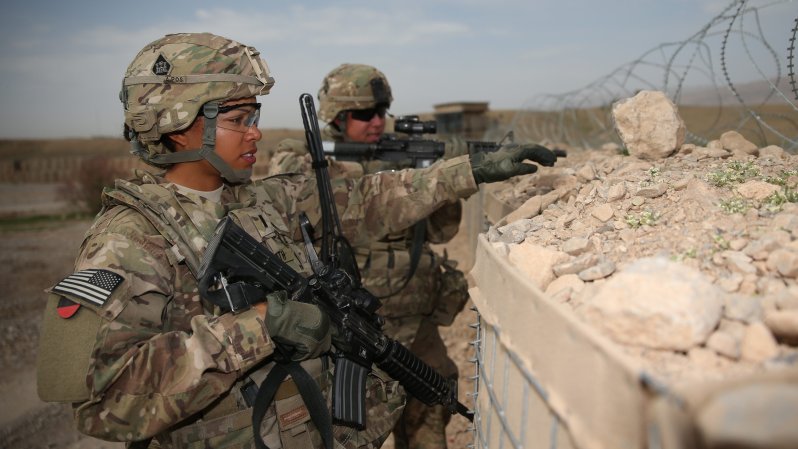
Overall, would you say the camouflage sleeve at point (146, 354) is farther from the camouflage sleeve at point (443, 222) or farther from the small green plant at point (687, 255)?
the camouflage sleeve at point (443, 222)

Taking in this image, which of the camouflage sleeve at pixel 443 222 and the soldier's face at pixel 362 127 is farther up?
the soldier's face at pixel 362 127

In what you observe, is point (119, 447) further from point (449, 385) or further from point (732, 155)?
point (732, 155)

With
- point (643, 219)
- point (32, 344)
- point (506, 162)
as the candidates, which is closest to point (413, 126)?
point (506, 162)

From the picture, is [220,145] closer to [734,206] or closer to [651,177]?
[651,177]

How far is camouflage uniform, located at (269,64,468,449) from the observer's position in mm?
3525

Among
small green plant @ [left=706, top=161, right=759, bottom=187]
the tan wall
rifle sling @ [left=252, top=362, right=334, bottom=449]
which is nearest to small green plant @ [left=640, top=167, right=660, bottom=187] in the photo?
small green plant @ [left=706, top=161, right=759, bottom=187]

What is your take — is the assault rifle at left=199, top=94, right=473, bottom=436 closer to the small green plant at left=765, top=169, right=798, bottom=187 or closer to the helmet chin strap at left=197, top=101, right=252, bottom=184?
the helmet chin strap at left=197, top=101, right=252, bottom=184

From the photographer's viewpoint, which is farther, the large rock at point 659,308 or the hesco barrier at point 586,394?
the large rock at point 659,308

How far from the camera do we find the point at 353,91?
395 cm

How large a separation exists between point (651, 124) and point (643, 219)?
106 cm

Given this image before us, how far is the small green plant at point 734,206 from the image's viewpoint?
4.94 feet

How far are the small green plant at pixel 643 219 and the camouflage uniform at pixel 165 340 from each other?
3.89ft

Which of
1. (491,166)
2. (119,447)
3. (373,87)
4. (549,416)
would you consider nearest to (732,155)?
(491,166)

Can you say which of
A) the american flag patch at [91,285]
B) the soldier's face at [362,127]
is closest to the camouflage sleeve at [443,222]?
the soldier's face at [362,127]
